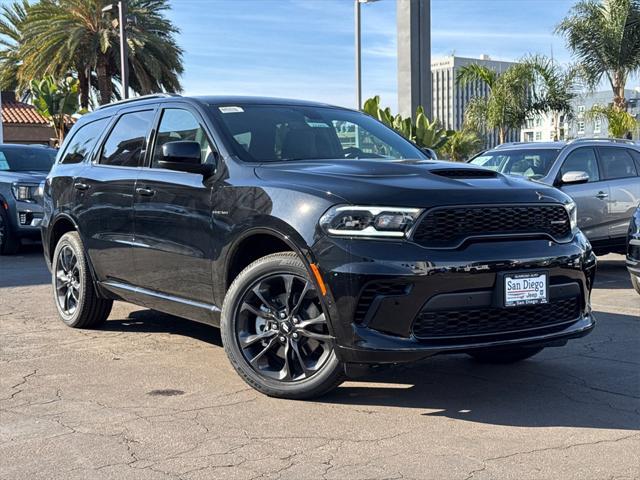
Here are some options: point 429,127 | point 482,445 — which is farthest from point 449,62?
point 482,445

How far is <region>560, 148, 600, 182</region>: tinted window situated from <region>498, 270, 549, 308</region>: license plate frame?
6.19 meters

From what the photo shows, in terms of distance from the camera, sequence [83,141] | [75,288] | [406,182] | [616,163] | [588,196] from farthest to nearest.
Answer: [616,163] → [588,196] → [83,141] → [75,288] → [406,182]

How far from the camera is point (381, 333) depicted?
421 cm

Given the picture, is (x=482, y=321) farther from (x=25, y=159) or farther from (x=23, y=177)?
(x=25, y=159)

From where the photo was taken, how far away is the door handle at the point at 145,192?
18.7 feet

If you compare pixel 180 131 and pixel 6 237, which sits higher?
pixel 180 131

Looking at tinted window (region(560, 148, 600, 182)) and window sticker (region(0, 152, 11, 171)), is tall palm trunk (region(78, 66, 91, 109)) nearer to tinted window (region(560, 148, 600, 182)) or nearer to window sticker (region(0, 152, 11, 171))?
window sticker (region(0, 152, 11, 171))

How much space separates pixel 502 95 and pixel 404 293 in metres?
31.0

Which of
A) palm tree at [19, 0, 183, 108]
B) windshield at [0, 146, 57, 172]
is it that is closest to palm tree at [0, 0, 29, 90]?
palm tree at [19, 0, 183, 108]

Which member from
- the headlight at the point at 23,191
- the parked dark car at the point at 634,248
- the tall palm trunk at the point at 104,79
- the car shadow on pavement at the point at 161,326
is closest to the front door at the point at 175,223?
the car shadow on pavement at the point at 161,326

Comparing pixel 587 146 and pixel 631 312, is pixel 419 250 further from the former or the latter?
pixel 587 146

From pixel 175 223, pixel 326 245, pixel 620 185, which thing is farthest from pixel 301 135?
pixel 620 185

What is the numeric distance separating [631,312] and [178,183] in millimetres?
4480

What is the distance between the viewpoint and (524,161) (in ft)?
35.0
